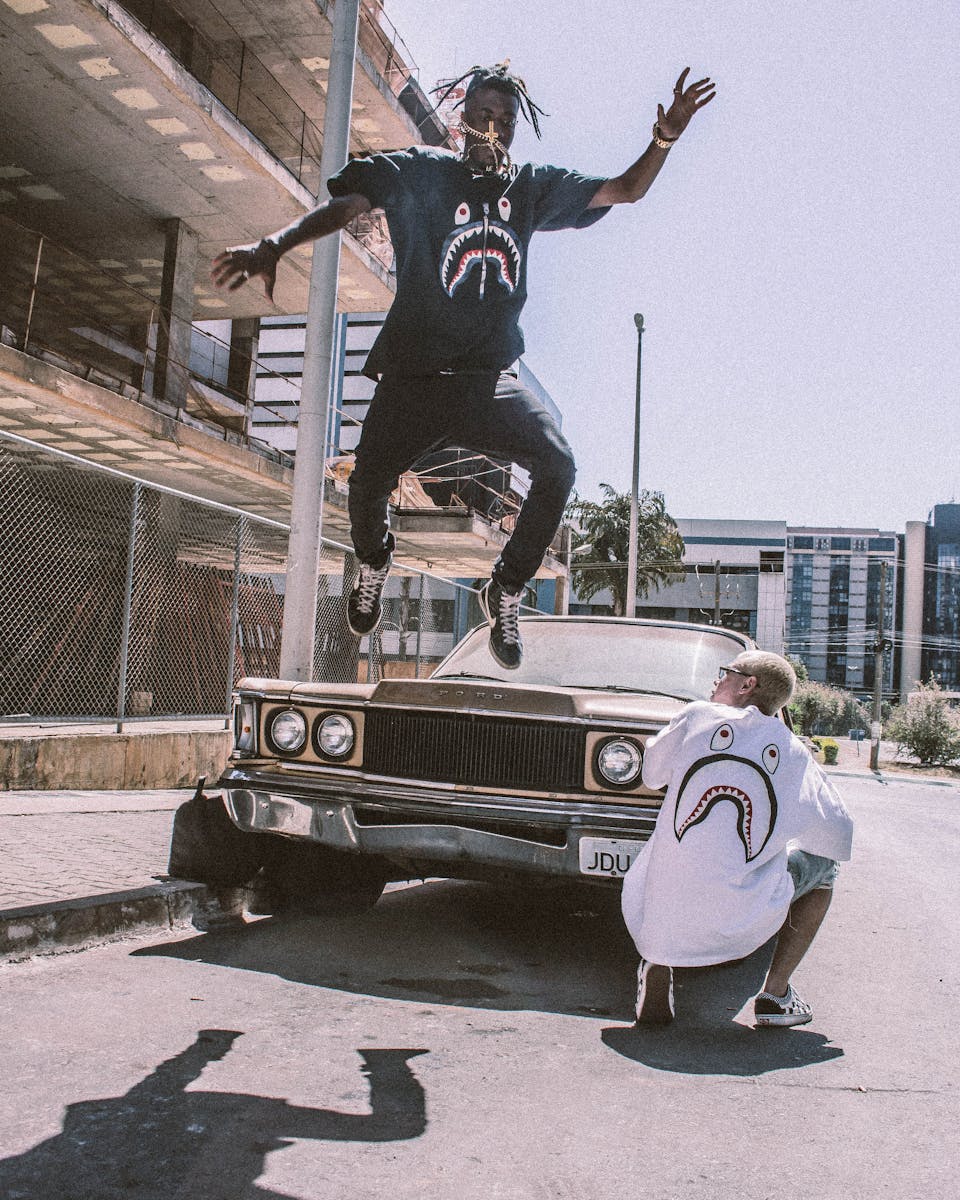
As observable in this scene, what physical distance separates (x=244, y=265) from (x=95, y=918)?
8.96ft

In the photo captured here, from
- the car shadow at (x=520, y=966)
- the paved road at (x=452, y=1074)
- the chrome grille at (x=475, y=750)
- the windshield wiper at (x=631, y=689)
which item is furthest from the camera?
the windshield wiper at (x=631, y=689)

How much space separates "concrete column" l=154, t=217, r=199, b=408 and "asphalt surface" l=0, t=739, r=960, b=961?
8.78m

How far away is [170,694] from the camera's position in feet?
39.8

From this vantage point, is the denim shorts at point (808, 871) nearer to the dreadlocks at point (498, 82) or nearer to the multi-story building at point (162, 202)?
the dreadlocks at point (498, 82)

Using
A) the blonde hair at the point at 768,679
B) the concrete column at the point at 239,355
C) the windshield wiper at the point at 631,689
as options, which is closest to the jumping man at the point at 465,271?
the blonde hair at the point at 768,679

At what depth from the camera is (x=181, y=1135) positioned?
2.56 m

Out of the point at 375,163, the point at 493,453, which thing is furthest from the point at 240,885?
the point at 375,163

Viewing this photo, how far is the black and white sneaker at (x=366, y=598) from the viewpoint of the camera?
426cm

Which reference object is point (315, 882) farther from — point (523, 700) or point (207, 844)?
point (523, 700)

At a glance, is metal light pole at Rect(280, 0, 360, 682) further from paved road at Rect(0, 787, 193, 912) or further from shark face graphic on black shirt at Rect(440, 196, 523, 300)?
shark face graphic on black shirt at Rect(440, 196, 523, 300)

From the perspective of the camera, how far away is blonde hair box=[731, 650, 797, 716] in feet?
12.5

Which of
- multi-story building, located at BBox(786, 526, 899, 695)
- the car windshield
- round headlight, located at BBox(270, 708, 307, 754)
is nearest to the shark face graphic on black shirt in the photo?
round headlight, located at BBox(270, 708, 307, 754)

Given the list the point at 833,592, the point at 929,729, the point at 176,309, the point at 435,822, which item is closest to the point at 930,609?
the point at 833,592

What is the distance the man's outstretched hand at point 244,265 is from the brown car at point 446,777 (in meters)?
1.84
